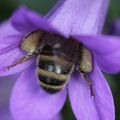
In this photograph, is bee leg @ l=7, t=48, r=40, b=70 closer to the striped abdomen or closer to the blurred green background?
the striped abdomen

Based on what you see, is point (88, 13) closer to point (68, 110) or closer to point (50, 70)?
point (50, 70)

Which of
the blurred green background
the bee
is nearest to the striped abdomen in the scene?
the bee

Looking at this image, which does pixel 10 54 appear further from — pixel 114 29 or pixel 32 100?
pixel 114 29

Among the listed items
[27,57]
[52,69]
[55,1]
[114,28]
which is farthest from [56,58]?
[55,1]

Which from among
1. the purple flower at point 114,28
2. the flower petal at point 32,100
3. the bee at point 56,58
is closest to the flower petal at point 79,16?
Answer: the bee at point 56,58

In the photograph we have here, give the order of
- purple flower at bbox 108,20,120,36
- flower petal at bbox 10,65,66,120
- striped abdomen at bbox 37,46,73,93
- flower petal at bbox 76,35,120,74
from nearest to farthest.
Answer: flower petal at bbox 76,35,120,74 → striped abdomen at bbox 37,46,73,93 → flower petal at bbox 10,65,66,120 → purple flower at bbox 108,20,120,36
